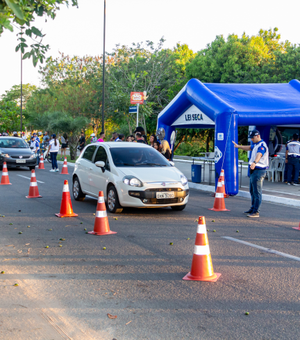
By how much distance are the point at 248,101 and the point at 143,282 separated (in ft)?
33.8

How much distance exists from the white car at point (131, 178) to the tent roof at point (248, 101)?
4.06 metres

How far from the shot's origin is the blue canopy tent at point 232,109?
43.2ft

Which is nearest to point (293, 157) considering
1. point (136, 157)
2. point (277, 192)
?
point (277, 192)

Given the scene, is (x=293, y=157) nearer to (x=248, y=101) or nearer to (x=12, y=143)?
(x=248, y=101)

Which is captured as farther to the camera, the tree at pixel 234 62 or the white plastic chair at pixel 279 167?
the tree at pixel 234 62

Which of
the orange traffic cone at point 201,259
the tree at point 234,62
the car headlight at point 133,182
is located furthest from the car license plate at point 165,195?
the tree at point 234,62

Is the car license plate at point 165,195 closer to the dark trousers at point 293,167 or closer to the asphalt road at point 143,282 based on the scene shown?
the asphalt road at point 143,282

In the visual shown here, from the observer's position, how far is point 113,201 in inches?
373

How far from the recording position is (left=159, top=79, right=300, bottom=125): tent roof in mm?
13430

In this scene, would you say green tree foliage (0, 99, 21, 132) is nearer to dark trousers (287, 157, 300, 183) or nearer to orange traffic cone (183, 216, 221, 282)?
dark trousers (287, 157, 300, 183)

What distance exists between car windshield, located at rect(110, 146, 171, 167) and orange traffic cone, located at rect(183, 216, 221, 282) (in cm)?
496

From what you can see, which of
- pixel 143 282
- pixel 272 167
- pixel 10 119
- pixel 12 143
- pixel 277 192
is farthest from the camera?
pixel 10 119

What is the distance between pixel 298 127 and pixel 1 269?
16.9 m

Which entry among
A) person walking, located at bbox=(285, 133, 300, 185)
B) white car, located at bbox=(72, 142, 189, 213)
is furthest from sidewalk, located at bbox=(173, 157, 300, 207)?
white car, located at bbox=(72, 142, 189, 213)
